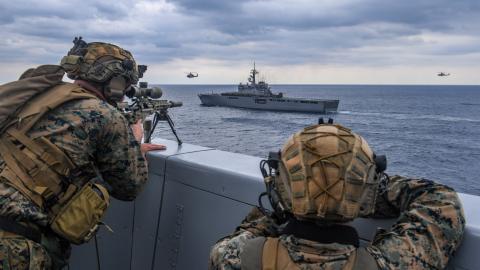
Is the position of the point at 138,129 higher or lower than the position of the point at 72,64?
lower

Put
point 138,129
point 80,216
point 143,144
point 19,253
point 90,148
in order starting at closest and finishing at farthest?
1. point 19,253
2. point 80,216
3. point 90,148
4. point 143,144
5. point 138,129

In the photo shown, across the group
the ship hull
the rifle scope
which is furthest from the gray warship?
the rifle scope

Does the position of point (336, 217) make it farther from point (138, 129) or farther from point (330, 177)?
point (138, 129)

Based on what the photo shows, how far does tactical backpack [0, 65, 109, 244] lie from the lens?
2377mm

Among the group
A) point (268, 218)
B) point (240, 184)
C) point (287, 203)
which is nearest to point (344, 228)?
point (287, 203)

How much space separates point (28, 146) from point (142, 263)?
1478 mm

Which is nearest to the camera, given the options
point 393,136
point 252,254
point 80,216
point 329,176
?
point 329,176

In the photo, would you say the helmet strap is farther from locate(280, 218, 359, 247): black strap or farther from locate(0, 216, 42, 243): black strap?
locate(280, 218, 359, 247): black strap

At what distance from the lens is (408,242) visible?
5.02 feet

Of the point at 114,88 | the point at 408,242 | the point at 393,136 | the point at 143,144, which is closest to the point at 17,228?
the point at 114,88

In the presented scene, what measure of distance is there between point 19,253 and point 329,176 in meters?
1.68

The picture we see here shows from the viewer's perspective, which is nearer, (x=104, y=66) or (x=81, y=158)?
(x=81, y=158)

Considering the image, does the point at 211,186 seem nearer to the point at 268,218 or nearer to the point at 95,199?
the point at 95,199

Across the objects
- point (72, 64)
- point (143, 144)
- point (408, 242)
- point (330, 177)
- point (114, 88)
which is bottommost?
point (143, 144)
